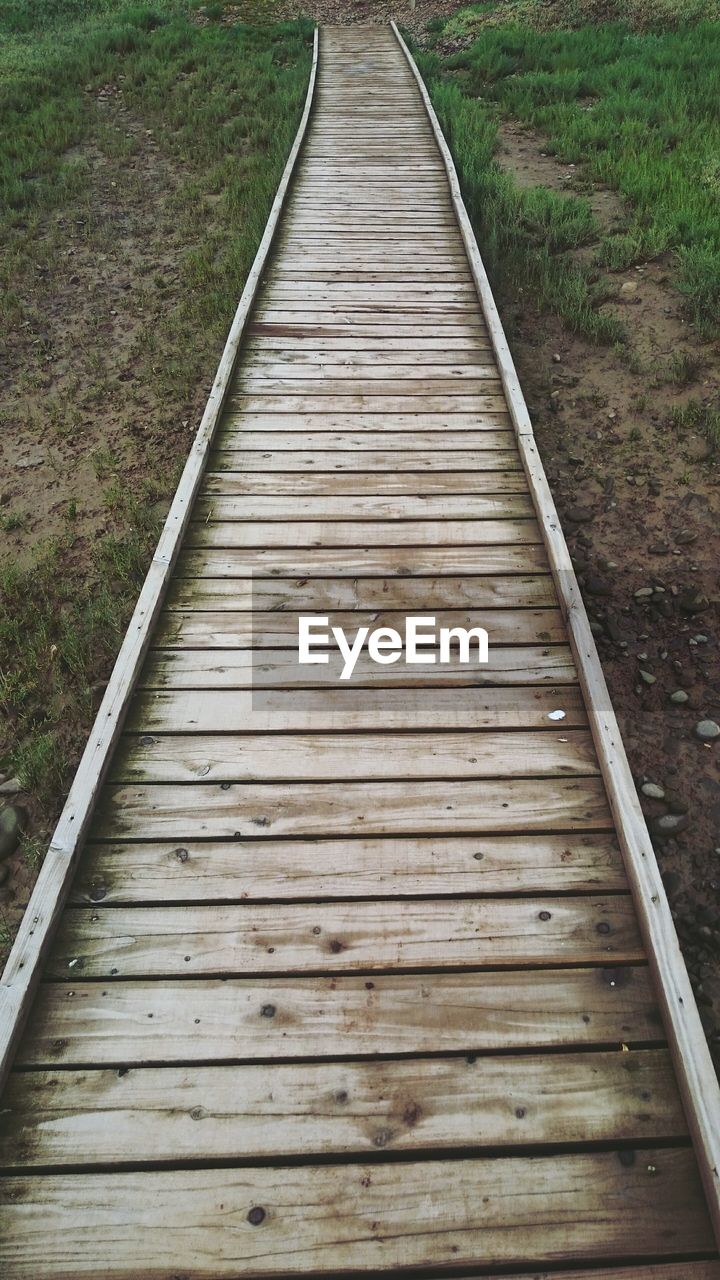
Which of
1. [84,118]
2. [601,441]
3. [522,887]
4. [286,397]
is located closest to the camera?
[522,887]

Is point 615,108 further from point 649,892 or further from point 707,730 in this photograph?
point 649,892

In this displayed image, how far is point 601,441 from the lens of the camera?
5586mm

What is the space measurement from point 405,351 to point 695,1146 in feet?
16.5

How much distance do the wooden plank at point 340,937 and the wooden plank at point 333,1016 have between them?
0.04 metres

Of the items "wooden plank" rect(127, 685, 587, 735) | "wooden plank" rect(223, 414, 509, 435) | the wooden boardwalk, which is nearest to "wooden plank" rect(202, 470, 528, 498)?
the wooden boardwalk

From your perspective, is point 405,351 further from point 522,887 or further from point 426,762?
point 522,887

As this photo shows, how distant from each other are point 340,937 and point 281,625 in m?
1.58

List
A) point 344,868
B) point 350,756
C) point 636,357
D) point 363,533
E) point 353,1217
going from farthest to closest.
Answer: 1. point 636,357
2. point 363,533
3. point 350,756
4. point 344,868
5. point 353,1217

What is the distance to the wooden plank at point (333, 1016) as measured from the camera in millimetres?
2229

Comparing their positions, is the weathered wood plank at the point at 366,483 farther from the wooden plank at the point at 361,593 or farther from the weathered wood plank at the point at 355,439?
the wooden plank at the point at 361,593

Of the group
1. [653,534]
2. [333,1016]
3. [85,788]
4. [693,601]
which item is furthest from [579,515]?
[333,1016]

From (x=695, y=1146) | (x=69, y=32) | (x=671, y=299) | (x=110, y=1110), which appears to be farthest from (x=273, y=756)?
(x=69, y=32)

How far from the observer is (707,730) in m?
3.70

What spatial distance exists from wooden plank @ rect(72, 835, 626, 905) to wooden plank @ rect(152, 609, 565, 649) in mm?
1064
